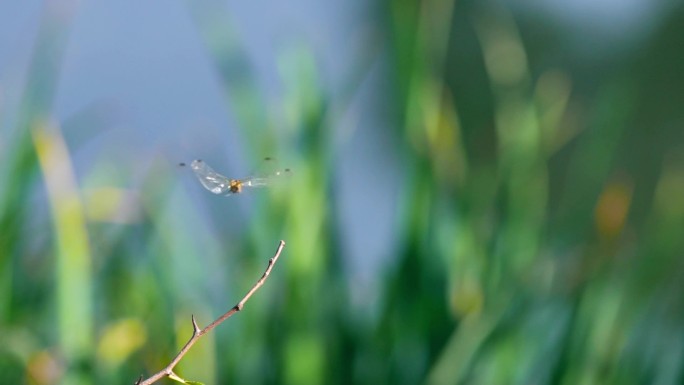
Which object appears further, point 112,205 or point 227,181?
point 112,205

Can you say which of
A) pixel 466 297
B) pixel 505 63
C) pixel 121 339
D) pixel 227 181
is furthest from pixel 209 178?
pixel 505 63

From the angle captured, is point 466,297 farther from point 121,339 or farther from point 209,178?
point 209,178

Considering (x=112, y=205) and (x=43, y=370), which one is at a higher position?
(x=112, y=205)

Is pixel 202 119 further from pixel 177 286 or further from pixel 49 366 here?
pixel 49 366

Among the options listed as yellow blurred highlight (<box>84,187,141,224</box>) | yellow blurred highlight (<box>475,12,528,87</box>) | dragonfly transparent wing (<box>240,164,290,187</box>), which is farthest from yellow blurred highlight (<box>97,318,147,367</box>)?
yellow blurred highlight (<box>475,12,528,87</box>)

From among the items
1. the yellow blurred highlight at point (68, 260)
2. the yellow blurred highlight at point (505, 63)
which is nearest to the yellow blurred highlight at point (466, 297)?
the yellow blurred highlight at point (505, 63)
